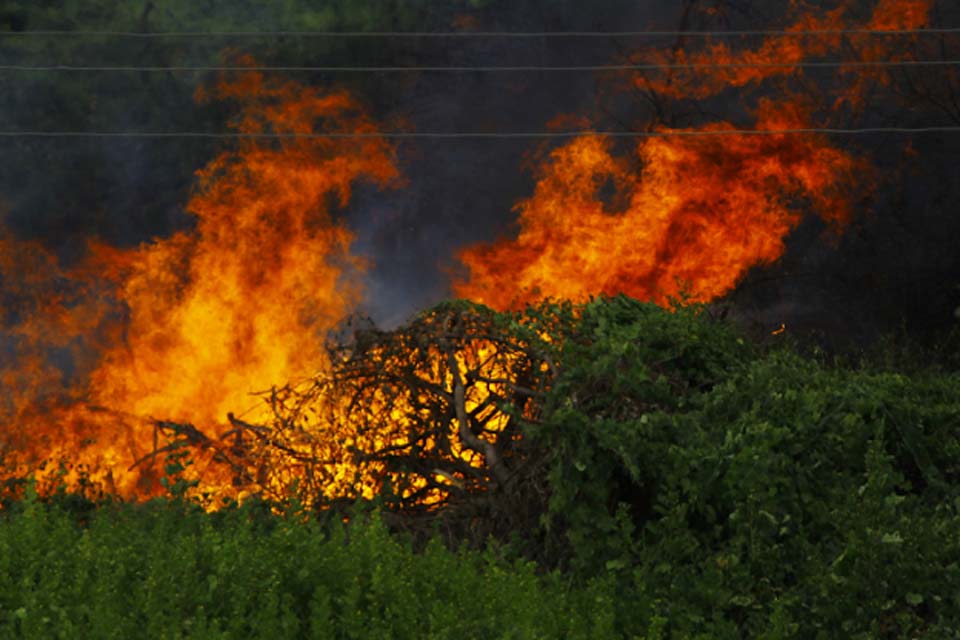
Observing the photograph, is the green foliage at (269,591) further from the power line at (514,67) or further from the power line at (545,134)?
the power line at (514,67)

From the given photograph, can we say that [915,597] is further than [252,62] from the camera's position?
No

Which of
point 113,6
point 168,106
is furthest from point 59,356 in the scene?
point 113,6

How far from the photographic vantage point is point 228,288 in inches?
855

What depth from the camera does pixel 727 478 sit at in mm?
9469

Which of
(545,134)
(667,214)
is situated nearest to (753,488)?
(667,214)

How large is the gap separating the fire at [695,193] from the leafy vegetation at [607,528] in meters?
9.26

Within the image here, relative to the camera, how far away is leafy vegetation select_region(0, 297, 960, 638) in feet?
25.4

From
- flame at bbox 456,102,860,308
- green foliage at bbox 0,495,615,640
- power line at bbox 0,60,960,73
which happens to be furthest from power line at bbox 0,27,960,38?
green foliage at bbox 0,495,615,640

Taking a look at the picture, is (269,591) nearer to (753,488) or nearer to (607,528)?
(607,528)

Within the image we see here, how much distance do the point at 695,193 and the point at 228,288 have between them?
7.48 m

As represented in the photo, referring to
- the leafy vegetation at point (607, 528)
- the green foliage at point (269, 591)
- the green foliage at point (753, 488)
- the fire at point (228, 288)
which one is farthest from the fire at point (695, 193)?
the green foliage at point (269, 591)

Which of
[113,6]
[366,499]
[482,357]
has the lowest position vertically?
[366,499]

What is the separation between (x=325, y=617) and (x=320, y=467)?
196 inches

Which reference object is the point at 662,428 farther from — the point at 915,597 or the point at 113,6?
the point at 113,6
